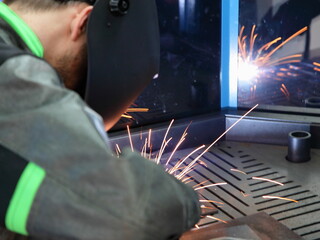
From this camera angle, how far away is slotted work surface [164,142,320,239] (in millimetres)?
1373

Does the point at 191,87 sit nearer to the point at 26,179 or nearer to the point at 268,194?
the point at 268,194

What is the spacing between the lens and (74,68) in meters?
0.89

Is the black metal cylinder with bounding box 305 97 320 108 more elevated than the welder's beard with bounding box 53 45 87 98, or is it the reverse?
the welder's beard with bounding box 53 45 87 98

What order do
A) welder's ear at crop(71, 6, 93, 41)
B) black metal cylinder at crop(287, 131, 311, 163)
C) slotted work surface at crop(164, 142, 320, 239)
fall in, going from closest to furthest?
welder's ear at crop(71, 6, 93, 41) → slotted work surface at crop(164, 142, 320, 239) → black metal cylinder at crop(287, 131, 311, 163)

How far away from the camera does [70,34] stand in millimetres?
870

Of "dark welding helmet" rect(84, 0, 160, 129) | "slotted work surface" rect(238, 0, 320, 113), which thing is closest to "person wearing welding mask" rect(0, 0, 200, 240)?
"dark welding helmet" rect(84, 0, 160, 129)

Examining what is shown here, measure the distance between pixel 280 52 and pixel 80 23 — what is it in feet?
3.77

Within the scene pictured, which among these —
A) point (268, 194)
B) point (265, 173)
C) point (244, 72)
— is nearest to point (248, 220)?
point (268, 194)

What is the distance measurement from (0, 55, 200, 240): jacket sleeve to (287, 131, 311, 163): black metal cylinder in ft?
3.67

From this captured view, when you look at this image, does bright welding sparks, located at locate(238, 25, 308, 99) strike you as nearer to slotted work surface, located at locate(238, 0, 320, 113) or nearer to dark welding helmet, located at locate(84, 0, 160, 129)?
slotted work surface, located at locate(238, 0, 320, 113)

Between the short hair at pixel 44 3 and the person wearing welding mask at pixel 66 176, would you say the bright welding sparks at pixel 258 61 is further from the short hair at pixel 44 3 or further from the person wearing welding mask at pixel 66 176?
the person wearing welding mask at pixel 66 176

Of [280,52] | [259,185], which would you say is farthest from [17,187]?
[280,52]

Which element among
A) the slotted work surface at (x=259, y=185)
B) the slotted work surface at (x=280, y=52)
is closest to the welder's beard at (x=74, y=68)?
the slotted work surface at (x=259, y=185)

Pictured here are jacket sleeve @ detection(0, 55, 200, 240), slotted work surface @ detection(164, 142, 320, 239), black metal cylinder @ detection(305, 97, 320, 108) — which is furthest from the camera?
black metal cylinder @ detection(305, 97, 320, 108)
